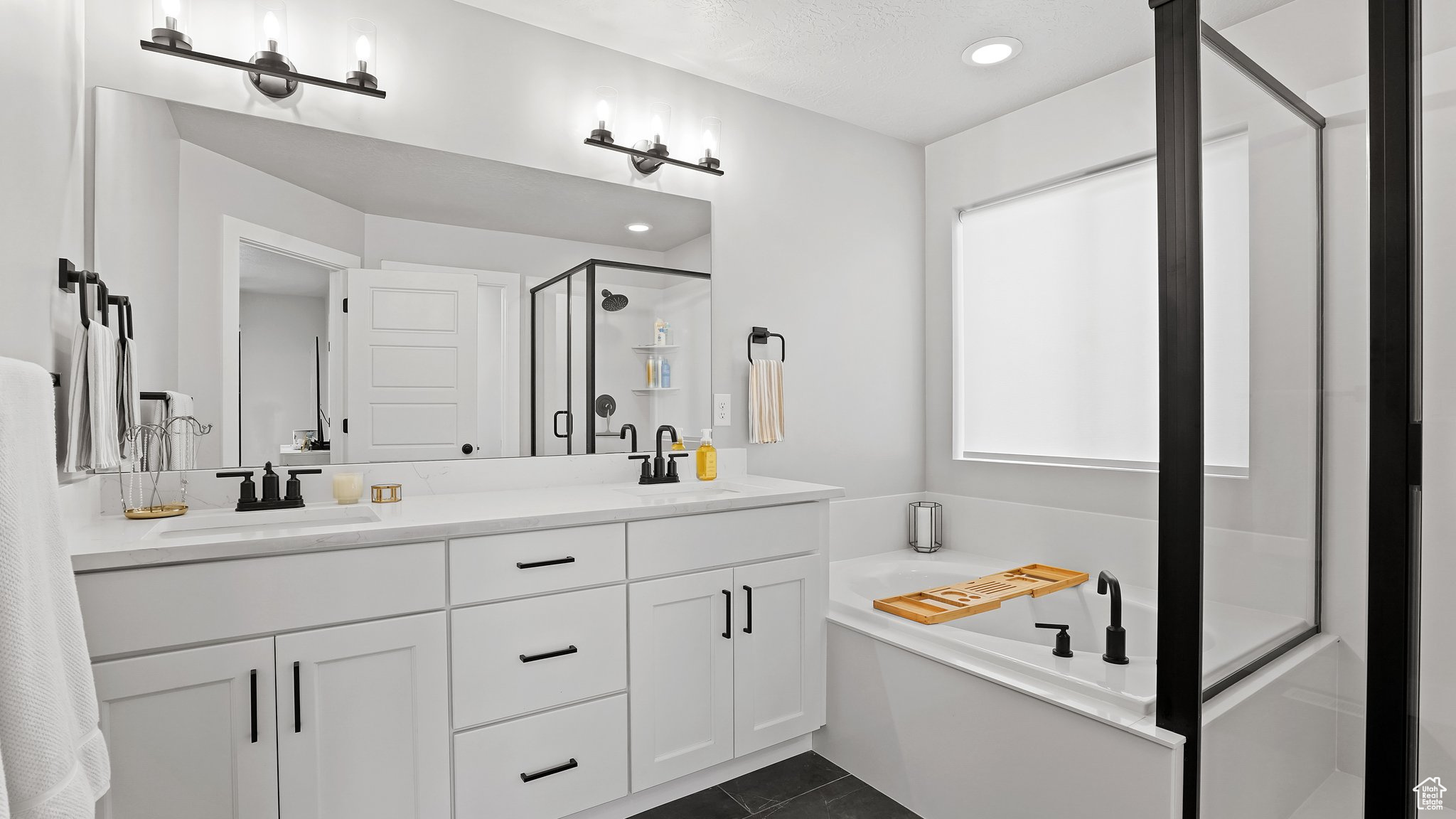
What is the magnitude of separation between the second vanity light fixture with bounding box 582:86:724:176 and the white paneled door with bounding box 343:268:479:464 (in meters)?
0.70

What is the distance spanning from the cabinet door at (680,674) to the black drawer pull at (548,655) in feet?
0.56

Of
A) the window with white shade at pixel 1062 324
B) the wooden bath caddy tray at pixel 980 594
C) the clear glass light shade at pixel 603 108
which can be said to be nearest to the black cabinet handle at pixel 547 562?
the wooden bath caddy tray at pixel 980 594

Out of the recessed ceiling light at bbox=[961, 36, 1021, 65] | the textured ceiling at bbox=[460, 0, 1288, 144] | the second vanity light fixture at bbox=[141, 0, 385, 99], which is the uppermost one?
the textured ceiling at bbox=[460, 0, 1288, 144]

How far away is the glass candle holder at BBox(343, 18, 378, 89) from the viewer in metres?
1.91

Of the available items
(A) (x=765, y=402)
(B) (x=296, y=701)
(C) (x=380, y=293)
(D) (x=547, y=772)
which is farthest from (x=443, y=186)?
(D) (x=547, y=772)

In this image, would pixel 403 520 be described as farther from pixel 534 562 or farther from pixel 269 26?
pixel 269 26

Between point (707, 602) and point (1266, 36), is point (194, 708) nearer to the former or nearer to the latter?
point (707, 602)

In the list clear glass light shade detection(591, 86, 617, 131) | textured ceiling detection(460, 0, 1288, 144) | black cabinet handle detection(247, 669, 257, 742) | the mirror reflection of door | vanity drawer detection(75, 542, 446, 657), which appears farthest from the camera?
clear glass light shade detection(591, 86, 617, 131)

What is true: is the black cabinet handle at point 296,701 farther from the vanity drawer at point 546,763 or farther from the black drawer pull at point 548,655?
the black drawer pull at point 548,655

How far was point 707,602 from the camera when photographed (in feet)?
6.47

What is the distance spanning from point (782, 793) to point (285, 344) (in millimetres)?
1923

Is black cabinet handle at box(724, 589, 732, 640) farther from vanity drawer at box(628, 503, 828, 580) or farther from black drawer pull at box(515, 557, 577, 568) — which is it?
black drawer pull at box(515, 557, 577, 568)

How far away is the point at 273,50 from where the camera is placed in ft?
5.87

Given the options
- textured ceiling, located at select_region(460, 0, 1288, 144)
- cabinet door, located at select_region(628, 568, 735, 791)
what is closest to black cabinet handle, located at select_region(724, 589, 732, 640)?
cabinet door, located at select_region(628, 568, 735, 791)
